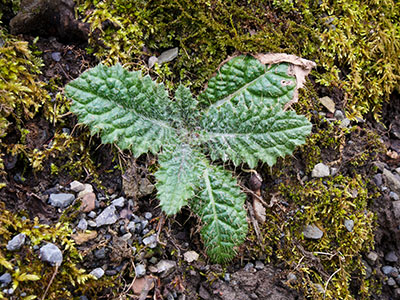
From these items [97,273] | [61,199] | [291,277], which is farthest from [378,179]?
[61,199]

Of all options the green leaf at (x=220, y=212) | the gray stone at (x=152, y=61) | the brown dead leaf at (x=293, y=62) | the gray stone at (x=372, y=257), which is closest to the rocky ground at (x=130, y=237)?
the green leaf at (x=220, y=212)

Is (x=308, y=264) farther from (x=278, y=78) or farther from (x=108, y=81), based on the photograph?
(x=108, y=81)

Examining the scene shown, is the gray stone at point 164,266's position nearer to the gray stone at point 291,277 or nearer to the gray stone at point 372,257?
the gray stone at point 291,277

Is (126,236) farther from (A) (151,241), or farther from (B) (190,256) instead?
(B) (190,256)

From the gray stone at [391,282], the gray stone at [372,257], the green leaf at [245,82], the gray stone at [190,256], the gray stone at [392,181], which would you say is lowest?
the gray stone at [391,282]

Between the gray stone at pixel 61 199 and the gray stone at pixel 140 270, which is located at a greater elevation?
the gray stone at pixel 61 199

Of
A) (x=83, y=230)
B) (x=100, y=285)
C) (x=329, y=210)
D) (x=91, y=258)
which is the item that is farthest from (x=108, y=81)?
(x=329, y=210)

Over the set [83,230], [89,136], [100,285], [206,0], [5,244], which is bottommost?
[100,285]
